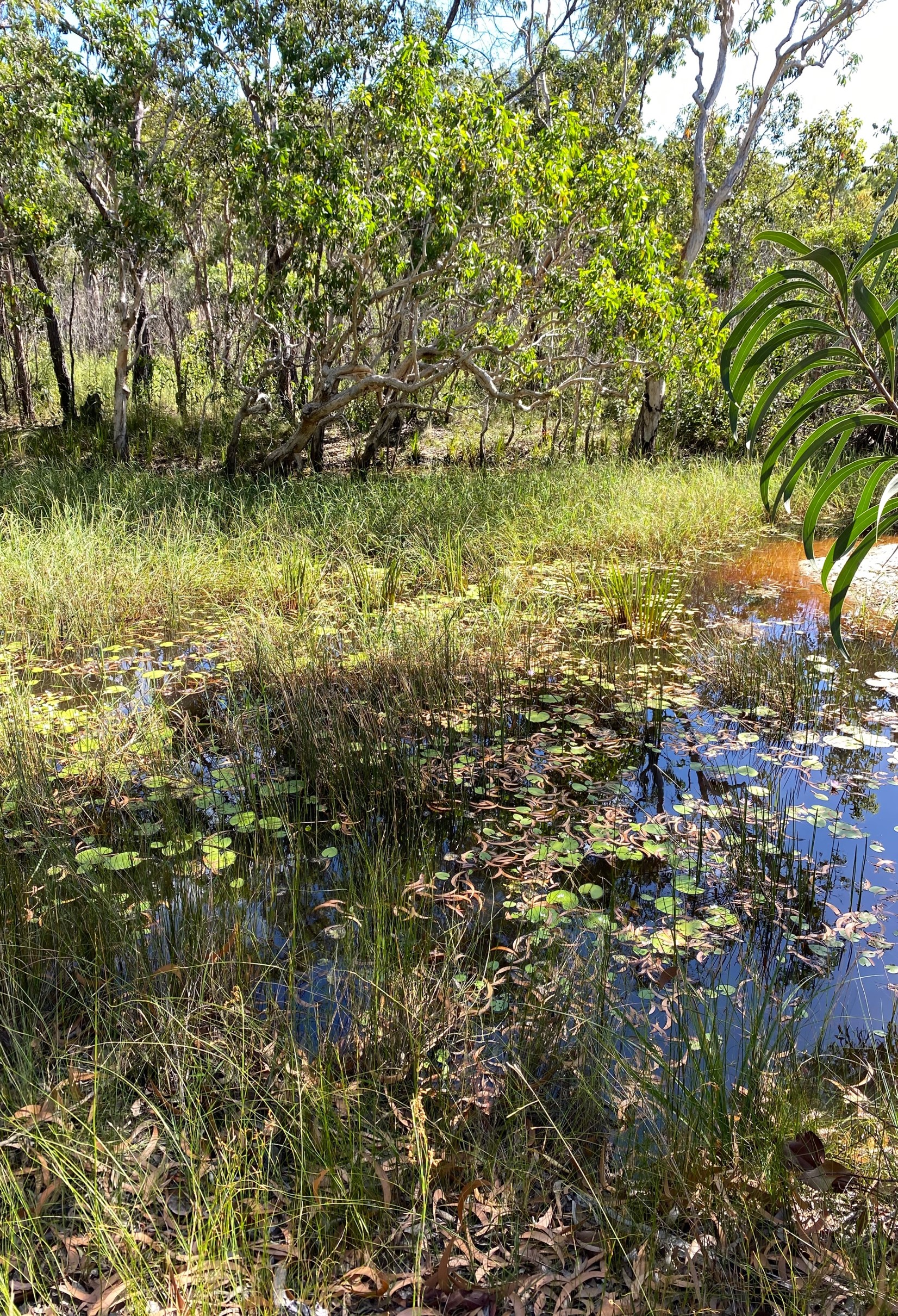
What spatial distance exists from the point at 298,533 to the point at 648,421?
727cm

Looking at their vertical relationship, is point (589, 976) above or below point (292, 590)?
below

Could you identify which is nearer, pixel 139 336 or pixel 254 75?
pixel 254 75

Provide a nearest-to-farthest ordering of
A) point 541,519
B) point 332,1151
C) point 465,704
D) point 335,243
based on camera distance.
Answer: point 332,1151 → point 465,704 → point 541,519 → point 335,243

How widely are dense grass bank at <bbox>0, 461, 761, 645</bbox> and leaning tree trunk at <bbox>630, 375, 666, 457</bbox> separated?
2338mm

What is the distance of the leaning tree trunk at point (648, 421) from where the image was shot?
1130 centimetres

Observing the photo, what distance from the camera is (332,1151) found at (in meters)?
1.55

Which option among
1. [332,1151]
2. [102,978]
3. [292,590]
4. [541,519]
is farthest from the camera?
[541,519]

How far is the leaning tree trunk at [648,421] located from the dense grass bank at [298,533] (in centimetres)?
234

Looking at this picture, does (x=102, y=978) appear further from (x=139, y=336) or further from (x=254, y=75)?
(x=139, y=336)

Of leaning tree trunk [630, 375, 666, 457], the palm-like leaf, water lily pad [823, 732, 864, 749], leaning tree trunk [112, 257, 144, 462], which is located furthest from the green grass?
leaning tree trunk [630, 375, 666, 457]

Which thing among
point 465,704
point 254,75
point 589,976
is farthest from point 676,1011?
point 254,75

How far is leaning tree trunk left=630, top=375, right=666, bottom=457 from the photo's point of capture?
1130 cm

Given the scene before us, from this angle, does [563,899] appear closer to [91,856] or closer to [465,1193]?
[465,1193]

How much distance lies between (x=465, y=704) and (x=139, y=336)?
35.9ft
